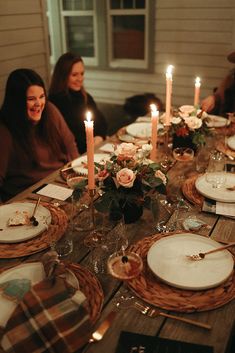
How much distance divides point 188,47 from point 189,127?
262cm

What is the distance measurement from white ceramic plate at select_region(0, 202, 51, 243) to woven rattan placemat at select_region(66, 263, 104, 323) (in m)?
0.24

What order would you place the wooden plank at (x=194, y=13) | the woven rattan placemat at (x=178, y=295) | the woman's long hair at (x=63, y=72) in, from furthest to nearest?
the wooden plank at (x=194, y=13) → the woman's long hair at (x=63, y=72) → the woven rattan placemat at (x=178, y=295)

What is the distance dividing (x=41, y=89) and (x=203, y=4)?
103 inches

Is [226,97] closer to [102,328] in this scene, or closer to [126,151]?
[126,151]

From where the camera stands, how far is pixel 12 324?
38.1 inches

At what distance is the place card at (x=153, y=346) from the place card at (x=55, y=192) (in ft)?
2.72

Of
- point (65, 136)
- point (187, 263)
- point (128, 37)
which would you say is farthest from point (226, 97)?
point (187, 263)

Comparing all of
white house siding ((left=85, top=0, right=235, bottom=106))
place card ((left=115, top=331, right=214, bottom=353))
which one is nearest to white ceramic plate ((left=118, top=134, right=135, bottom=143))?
place card ((left=115, top=331, right=214, bottom=353))

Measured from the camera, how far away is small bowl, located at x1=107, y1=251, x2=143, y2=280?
110 centimetres

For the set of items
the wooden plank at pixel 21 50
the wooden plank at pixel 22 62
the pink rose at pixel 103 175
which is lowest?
the pink rose at pixel 103 175

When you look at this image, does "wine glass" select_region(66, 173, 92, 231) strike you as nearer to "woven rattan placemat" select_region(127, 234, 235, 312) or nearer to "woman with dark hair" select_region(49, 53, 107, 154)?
"woven rattan placemat" select_region(127, 234, 235, 312)

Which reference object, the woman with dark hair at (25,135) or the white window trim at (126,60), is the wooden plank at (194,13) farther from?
the woman with dark hair at (25,135)

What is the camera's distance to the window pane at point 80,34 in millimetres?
4848

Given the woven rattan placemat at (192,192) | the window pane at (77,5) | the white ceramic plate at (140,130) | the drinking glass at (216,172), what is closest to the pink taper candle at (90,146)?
the woven rattan placemat at (192,192)
